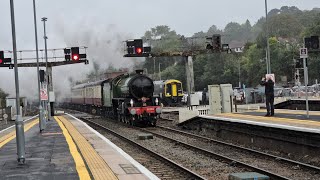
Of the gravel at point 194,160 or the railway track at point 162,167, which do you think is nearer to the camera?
the railway track at point 162,167

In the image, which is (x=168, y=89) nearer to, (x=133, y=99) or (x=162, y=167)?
(x=133, y=99)

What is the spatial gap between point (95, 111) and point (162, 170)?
34.6 m

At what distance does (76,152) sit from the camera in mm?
13414

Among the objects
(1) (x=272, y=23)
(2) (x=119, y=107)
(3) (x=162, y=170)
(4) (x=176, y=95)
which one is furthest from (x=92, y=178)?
(1) (x=272, y=23)

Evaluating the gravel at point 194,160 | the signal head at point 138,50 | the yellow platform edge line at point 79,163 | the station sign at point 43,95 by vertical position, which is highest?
the signal head at point 138,50

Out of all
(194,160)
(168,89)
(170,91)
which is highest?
(168,89)

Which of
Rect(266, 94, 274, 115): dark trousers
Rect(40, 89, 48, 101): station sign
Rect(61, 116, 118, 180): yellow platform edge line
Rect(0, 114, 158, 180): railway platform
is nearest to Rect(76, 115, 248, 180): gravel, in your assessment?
Rect(0, 114, 158, 180): railway platform

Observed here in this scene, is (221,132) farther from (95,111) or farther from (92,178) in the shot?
(95,111)

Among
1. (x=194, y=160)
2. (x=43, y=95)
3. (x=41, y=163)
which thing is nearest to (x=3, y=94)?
(x=43, y=95)

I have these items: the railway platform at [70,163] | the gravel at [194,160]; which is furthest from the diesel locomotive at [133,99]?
the railway platform at [70,163]

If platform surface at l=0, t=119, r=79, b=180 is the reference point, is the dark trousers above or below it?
above

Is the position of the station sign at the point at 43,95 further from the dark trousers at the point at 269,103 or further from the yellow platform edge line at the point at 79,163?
the dark trousers at the point at 269,103

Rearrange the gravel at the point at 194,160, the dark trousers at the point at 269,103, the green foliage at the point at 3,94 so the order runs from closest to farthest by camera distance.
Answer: the gravel at the point at 194,160, the dark trousers at the point at 269,103, the green foliage at the point at 3,94

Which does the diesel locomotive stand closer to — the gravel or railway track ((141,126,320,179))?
the gravel
